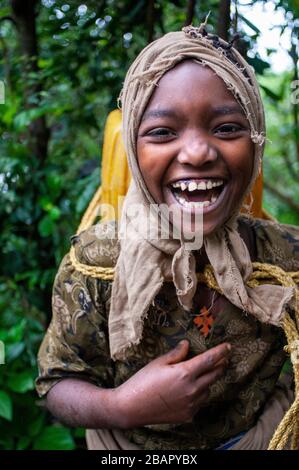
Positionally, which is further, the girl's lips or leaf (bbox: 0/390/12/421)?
leaf (bbox: 0/390/12/421)

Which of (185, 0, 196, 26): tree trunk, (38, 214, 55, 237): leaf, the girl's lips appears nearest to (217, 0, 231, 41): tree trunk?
(185, 0, 196, 26): tree trunk

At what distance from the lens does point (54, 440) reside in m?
1.89

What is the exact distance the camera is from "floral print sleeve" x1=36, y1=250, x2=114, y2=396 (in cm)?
122

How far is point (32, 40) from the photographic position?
2.14 m

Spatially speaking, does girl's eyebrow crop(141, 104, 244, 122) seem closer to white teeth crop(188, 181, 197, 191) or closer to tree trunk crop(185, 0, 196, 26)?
white teeth crop(188, 181, 197, 191)

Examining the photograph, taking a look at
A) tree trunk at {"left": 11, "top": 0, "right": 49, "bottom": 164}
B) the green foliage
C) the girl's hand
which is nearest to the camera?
the girl's hand

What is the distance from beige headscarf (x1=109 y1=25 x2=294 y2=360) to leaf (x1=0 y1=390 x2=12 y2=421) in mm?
722

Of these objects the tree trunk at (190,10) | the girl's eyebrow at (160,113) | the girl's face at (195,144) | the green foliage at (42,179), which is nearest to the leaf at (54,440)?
the green foliage at (42,179)

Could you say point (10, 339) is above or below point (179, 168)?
below

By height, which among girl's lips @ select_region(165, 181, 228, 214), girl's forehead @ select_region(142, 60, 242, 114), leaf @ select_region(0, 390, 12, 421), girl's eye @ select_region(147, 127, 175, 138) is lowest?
leaf @ select_region(0, 390, 12, 421)

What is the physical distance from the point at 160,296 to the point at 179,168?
0.30 meters
